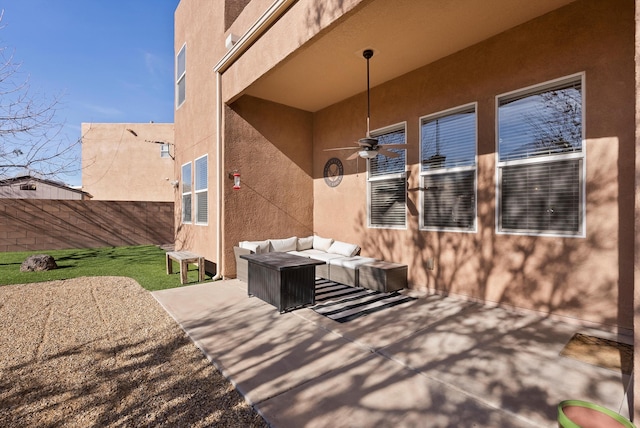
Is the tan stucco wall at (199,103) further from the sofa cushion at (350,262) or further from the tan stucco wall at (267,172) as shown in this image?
the sofa cushion at (350,262)

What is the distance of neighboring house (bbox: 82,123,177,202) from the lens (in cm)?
1688

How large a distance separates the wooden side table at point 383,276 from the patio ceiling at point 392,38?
137 inches

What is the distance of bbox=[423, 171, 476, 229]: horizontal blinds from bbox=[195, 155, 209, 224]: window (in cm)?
486

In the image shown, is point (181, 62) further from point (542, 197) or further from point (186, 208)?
point (542, 197)

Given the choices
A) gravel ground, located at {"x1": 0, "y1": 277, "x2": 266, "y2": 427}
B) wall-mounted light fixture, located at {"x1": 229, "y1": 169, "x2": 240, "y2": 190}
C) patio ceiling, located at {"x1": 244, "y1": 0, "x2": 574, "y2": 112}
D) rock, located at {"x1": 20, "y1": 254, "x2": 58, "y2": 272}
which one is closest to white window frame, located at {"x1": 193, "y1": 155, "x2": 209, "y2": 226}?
wall-mounted light fixture, located at {"x1": 229, "y1": 169, "x2": 240, "y2": 190}

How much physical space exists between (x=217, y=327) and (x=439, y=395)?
260 centimetres

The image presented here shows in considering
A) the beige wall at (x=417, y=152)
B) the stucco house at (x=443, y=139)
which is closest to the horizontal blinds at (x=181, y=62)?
the beige wall at (x=417, y=152)

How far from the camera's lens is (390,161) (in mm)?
5844

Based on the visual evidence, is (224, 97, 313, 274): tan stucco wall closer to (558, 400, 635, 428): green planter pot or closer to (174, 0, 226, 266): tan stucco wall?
(174, 0, 226, 266): tan stucco wall

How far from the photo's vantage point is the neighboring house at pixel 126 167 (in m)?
16.9

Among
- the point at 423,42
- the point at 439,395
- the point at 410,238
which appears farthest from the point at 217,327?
the point at 423,42

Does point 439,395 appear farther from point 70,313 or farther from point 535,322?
point 70,313

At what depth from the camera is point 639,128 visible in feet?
6.06

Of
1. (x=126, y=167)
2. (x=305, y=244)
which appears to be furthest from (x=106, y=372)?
(x=126, y=167)
